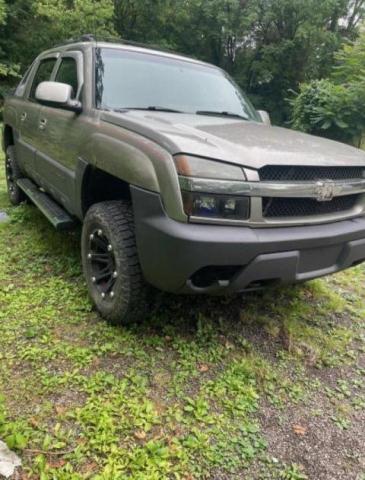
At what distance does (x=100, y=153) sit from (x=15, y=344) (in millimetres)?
1253

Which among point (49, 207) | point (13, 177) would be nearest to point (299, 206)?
point (49, 207)

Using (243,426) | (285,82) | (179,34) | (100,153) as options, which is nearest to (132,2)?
(179,34)

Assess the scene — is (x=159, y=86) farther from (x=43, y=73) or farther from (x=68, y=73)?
(x=43, y=73)

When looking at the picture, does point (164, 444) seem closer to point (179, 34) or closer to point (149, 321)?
point (149, 321)

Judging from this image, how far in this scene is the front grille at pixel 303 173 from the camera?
6.60 ft

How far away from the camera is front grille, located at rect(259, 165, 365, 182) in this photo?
2012 millimetres

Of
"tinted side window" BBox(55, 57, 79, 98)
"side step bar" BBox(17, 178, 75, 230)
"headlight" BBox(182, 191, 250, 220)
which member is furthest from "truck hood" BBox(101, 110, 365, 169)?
"side step bar" BBox(17, 178, 75, 230)

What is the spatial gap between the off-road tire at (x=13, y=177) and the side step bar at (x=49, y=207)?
30cm

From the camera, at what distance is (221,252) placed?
1.90m

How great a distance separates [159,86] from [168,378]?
215 centimetres

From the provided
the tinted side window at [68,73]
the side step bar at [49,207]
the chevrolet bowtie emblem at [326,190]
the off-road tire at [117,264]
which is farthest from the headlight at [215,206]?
the tinted side window at [68,73]

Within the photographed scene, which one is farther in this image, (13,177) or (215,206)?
(13,177)

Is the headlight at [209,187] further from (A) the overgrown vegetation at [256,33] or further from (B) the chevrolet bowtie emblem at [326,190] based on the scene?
(A) the overgrown vegetation at [256,33]

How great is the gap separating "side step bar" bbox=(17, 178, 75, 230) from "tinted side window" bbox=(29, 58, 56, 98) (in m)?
0.93
